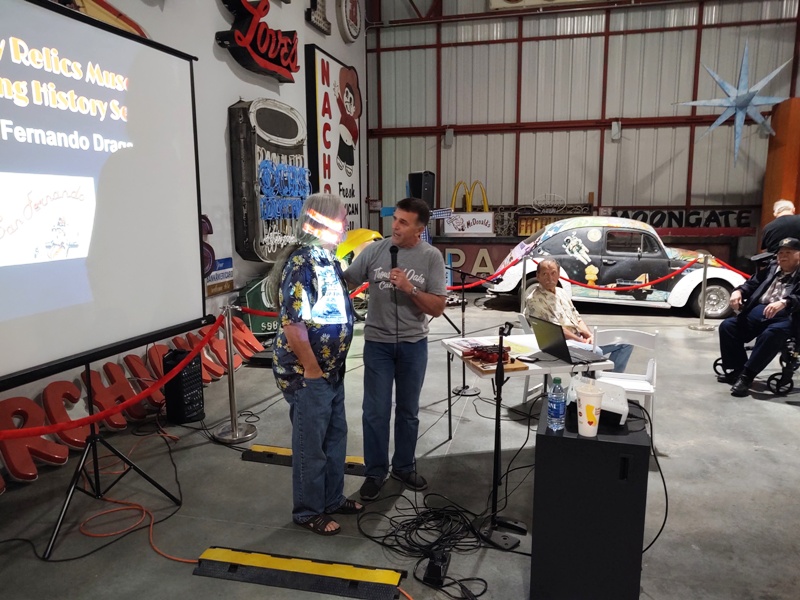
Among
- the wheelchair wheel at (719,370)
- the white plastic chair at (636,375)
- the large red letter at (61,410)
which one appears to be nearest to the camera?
the white plastic chair at (636,375)

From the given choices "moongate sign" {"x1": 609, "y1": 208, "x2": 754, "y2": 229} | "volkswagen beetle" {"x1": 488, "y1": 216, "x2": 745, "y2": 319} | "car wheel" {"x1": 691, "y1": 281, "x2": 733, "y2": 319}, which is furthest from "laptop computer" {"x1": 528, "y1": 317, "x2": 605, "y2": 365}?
"moongate sign" {"x1": 609, "y1": 208, "x2": 754, "y2": 229}

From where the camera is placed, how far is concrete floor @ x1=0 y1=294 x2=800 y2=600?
8.50 feet

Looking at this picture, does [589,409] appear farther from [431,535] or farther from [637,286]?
[637,286]

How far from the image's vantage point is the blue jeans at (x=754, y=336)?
196 inches

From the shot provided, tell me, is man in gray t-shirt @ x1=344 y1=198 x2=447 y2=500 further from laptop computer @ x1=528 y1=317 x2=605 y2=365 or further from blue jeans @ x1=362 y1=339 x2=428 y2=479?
laptop computer @ x1=528 y1=317 x2=605 y2=365

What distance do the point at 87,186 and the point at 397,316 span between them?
1689 millimetres

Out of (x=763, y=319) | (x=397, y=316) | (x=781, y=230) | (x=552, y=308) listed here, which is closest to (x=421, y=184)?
(x=781, y=230)

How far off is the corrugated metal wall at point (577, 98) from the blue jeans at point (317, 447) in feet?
32.7

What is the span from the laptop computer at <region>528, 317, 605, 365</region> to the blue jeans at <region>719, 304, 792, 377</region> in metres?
2.49

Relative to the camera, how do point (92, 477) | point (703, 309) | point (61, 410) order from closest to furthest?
point (92, 477) < point (61, 410) < point (703, 309)

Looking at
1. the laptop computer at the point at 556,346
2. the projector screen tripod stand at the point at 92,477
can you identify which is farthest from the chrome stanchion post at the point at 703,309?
the projector screen tripod stand at the point at 92,477

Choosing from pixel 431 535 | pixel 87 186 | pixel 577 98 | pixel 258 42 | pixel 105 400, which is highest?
pixel 577 98

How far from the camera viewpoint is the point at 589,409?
7.25 ft

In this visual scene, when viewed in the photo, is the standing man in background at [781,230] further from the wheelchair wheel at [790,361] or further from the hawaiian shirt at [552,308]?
the hawaiian shirt at [552,308]
